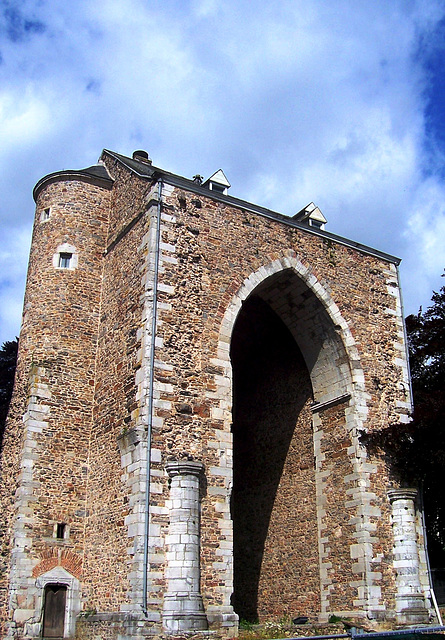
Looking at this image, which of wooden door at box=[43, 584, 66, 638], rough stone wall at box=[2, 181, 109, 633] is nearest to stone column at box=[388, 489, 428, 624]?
rough stone wall at box=[2, 181, 109, 633]

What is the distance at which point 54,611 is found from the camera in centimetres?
1252

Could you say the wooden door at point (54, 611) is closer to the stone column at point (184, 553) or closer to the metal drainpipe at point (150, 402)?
the metal drainpipe at point (150, 402)

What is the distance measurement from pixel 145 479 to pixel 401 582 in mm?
5745

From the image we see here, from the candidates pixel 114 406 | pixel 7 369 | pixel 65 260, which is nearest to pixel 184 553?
pixel 114 406

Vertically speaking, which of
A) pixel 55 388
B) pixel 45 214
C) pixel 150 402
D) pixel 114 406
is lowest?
pixel 150 402

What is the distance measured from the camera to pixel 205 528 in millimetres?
11750

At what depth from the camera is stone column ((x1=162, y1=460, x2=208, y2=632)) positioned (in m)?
10.8

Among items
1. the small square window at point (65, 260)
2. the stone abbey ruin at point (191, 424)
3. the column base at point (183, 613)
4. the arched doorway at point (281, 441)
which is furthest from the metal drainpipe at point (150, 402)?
the small square window at point (65, 260)

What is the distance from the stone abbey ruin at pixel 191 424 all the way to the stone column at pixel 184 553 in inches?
1.3

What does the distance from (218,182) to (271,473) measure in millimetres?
7361

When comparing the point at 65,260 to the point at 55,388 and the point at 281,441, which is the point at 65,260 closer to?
the point at 55,388

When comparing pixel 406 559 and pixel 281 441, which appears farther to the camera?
pixel 281 441

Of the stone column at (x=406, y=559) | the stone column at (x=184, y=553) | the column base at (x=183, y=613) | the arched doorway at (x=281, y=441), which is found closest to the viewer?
the column base at (x=183, y=613)

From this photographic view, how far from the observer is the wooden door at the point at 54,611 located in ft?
40.6
